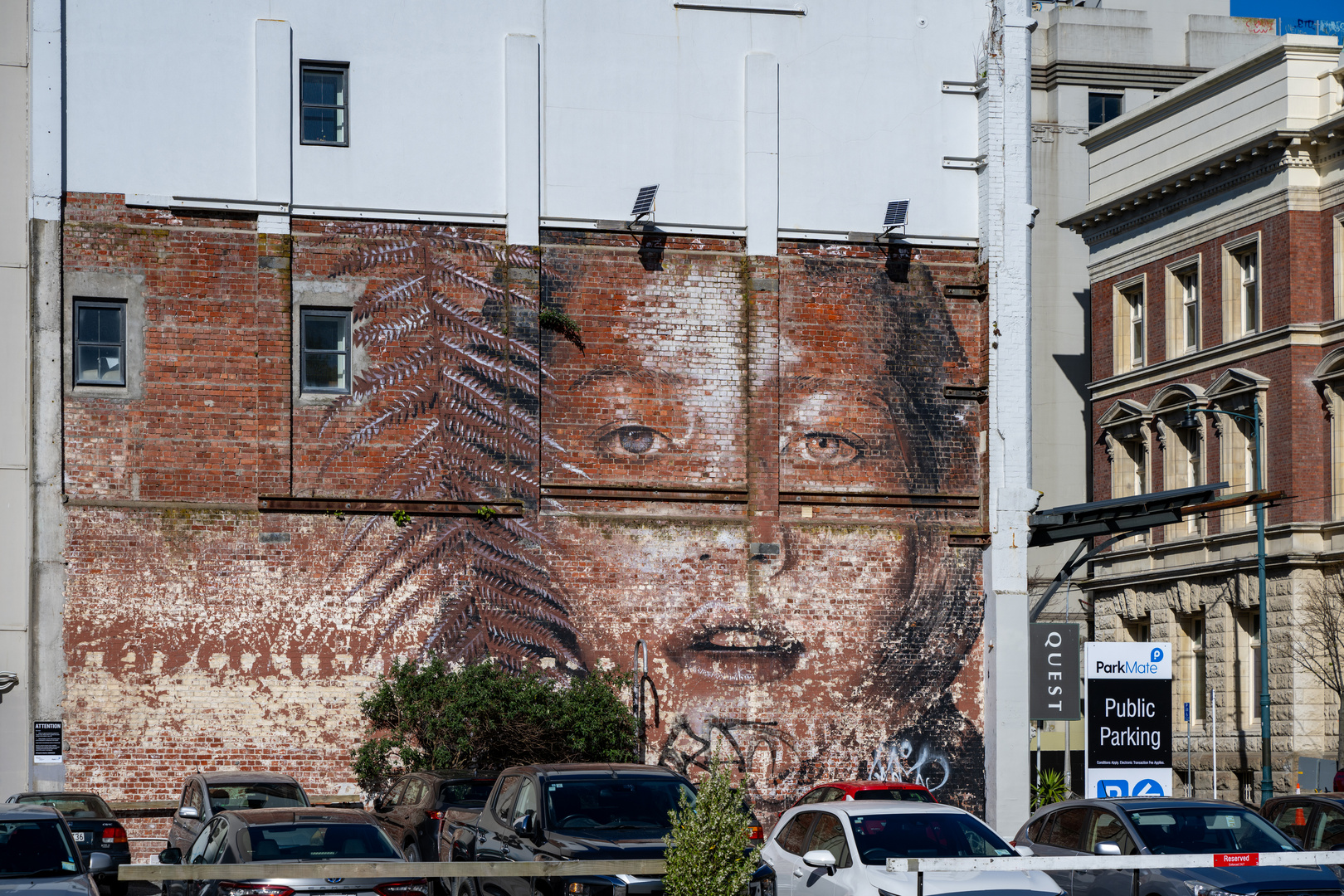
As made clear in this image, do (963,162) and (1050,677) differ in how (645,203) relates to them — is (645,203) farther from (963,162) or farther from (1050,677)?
(1050,677)

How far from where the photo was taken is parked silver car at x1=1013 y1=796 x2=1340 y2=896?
14766 millimetres

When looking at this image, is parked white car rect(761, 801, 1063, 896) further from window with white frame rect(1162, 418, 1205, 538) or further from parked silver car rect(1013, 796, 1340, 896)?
window with white frame rect(1162, 418, 1205, 538)

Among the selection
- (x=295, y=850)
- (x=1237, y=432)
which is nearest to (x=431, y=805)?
(x=295, y=850)

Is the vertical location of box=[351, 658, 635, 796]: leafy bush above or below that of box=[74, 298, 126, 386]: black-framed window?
below

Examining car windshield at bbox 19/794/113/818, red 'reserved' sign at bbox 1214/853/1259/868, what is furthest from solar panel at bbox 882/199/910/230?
red 'reserved' sign at bbox 1214/853/1259/868

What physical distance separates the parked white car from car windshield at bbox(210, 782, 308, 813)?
6684mm

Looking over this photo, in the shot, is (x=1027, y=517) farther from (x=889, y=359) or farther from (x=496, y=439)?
(x=496, y=439)

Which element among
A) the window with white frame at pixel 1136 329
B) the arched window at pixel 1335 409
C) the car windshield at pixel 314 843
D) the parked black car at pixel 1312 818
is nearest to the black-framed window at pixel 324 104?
the car windshield at pixel 314 843

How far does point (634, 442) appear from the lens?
25.7 meters

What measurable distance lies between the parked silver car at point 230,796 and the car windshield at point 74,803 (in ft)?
4.68

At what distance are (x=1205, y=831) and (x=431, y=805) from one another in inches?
350

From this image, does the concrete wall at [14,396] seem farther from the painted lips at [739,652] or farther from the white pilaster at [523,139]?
the painted lips at [739,652]

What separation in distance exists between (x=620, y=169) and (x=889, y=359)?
5354 mm

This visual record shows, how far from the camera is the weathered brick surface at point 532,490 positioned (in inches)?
944
